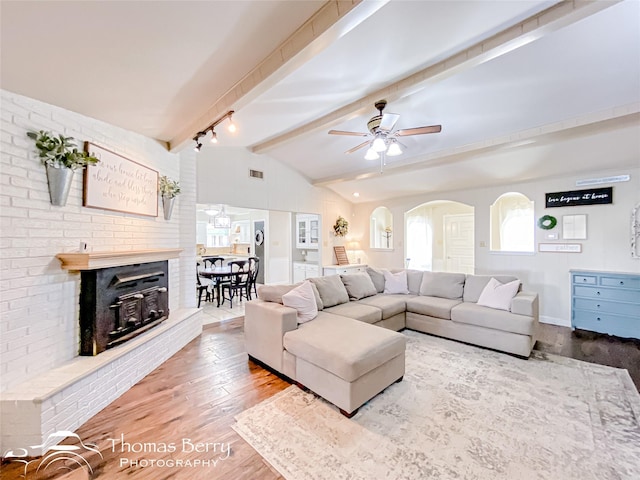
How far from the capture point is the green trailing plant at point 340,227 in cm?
723

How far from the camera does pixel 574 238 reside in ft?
14.6

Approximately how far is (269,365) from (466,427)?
1.84 metres

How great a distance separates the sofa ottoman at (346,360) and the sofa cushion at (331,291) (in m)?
0.88

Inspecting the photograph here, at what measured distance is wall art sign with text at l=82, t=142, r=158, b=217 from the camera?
2.62 m

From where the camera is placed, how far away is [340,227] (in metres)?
7.25

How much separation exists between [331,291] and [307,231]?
3.72m

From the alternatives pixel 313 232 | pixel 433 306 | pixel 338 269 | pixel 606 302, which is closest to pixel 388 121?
pixel 433 306

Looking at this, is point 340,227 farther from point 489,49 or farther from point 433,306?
point 489,49

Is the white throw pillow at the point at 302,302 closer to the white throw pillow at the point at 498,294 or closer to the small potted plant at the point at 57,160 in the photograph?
the small potted plant at the point at 57,160

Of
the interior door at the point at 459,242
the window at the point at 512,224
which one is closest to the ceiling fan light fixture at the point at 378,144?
the window at the point at 512,224

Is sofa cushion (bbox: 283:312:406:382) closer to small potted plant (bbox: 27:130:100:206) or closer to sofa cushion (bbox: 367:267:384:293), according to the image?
sofa cushion (bbox: 367:267:384:293)

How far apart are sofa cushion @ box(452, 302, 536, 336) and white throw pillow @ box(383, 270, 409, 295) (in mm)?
1028

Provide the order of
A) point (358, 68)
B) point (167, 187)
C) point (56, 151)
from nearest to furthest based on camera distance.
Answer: point (56, 151) → point (358, 68) → point (167, 187)

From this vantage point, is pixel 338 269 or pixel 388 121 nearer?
pixel 388 121
